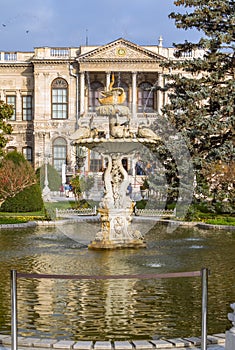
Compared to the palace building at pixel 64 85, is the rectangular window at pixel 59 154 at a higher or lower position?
lower

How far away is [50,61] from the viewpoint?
49.5 metres

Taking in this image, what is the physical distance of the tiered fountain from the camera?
1344 cm

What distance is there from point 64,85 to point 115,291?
42605 mm

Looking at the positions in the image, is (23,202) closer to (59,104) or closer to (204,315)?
(204,315)

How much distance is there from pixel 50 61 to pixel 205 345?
45.2 meters

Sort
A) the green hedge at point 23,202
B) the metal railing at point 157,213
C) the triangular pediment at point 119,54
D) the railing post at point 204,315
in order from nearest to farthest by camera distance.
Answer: the railing post at point 204,315 < the metal railing at point 157,213 < the green hedge at point 23,202 < the triangular pediment at point 119,54

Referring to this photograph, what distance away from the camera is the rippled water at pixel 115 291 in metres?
7.00

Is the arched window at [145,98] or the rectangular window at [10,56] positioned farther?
the rectangular window at [10,56]

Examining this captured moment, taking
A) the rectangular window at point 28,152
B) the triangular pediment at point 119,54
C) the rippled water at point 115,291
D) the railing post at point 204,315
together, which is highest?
the triangular pediment at point 119,54

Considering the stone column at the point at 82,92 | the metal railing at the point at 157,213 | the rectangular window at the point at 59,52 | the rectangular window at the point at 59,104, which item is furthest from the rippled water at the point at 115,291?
the rectangular window at the point at 59,52

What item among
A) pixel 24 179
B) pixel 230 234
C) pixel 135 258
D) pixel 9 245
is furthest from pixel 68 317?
pixel 24 179

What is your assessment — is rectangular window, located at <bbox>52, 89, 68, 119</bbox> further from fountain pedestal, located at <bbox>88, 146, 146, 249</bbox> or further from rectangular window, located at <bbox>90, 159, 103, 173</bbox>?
→ fountain pedestal, located at <bbox>88, 146, 146, 249</bbox>

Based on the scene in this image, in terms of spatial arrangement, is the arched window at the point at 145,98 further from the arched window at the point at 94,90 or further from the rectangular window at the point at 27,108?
the rectangular window at the point at 27,108

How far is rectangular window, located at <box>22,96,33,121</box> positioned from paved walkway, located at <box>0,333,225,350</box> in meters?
46.1
